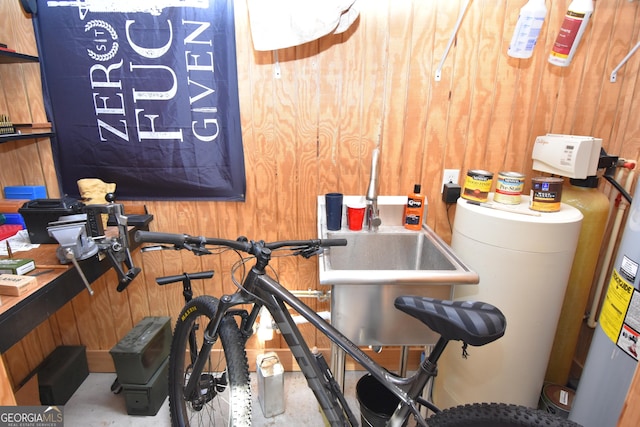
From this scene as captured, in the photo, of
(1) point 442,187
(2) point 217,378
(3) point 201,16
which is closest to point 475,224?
(1) point 442,187

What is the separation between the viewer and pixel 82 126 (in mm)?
1668

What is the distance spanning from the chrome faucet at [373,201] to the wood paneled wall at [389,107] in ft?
0.59

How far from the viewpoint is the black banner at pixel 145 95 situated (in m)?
1.54

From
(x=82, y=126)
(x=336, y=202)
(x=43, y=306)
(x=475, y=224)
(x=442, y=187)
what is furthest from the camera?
(x=442, y=187)

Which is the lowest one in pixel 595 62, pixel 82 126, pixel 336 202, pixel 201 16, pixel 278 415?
pixel 278 415

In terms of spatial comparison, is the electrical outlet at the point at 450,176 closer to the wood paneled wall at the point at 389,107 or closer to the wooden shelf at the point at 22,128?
the wood paneled wall at the point at 389,107

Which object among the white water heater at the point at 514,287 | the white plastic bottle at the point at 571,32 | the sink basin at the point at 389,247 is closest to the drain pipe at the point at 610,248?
the white water heater at the point at 514,287

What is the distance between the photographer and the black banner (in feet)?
5.06

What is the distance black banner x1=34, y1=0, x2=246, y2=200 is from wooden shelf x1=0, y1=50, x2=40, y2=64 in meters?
0.05

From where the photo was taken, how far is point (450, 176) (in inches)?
69.3

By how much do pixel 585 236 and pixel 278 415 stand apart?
1.77m

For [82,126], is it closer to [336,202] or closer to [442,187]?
[336,202]

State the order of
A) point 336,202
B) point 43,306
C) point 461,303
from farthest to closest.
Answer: point 336,202, point 43,306, point 461,303

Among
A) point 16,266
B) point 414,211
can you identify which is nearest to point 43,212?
point 16,266
